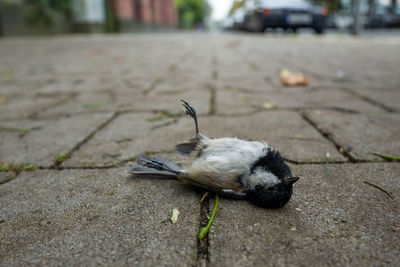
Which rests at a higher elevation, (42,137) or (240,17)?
(240,17)

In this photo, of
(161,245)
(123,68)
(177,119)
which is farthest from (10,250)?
(123,68)

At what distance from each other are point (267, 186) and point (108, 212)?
49 centimetres

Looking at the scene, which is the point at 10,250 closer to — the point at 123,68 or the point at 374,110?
the point at 374,110

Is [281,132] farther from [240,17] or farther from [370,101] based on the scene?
[240,17]

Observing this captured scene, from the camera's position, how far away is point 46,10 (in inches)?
404

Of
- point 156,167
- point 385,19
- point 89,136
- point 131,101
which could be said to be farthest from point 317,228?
point 385,19

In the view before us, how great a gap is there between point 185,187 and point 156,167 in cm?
13

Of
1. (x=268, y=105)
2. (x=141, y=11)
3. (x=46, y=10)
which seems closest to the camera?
(x=268, y=105)

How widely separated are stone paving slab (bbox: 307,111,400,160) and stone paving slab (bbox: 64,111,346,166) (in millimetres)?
90

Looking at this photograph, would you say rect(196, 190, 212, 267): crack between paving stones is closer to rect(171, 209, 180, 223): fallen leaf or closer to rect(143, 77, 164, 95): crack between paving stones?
rect(171, 209, 180, 223): fallen leaf

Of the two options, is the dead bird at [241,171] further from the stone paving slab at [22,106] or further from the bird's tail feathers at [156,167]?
the stone paving slab at [22,106]

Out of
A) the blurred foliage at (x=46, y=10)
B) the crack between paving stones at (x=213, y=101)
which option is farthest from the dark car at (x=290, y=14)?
the crack between paving stones at (x=213, y=101)

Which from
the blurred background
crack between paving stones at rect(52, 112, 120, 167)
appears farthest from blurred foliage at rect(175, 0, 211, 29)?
crack between paving stones at rect(52, 112, 120, 167)

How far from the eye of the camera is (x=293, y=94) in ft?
8.11
